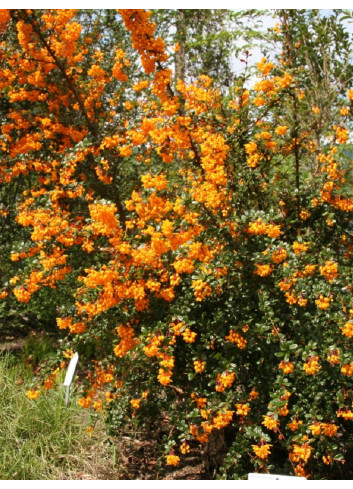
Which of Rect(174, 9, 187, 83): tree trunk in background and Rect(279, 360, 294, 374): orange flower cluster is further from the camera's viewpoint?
Rect(174, 9, 187, 83): tree trunk in background

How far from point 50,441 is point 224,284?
1404 mm

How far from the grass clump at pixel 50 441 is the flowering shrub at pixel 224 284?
31 centimetres

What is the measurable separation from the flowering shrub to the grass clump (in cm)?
31

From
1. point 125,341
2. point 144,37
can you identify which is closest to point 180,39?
point 144,37

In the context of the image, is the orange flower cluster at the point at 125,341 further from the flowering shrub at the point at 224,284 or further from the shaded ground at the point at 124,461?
the shaded ground at the point at 124,461

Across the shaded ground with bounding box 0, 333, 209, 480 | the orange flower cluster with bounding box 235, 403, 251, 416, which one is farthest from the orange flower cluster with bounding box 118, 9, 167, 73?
the shaded ground with bounding box 0, 333, 209, 480

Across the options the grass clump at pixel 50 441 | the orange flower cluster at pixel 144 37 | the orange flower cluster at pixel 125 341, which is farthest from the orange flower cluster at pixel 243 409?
the orange flower cluster at pixel 144 37

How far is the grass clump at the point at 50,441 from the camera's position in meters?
2.77

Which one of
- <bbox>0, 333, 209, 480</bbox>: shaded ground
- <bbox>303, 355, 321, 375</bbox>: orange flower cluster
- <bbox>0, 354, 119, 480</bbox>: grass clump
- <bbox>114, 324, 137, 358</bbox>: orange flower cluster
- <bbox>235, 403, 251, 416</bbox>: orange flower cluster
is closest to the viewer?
<bbox>303, 355, 321, 375</bbox>: orange flower cluster

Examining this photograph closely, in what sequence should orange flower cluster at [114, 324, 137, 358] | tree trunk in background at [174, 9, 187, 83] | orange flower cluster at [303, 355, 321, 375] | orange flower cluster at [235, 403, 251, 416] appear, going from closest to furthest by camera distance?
orange flower cluster at [303, 355, 321, 375] < orange flower cluster at [235, 403, 251, 416] < orange flower cluster at [114, 324, 137, 358] < tree trunk in background at [174, 9, 187, 83]

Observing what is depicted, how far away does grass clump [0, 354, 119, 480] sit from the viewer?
2771 mm

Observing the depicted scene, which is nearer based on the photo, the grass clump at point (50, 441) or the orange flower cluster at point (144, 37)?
the orange flower cluster at point (144, 37)

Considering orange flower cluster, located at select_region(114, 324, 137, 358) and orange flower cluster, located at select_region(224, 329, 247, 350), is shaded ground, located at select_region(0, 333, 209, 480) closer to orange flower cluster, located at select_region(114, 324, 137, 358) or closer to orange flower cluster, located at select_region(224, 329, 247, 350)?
orange flower cluster, located at select_region(114, 324, 137, 358)

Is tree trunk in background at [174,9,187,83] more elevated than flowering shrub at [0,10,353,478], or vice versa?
tree trunk in background at [174,9,187,83]
